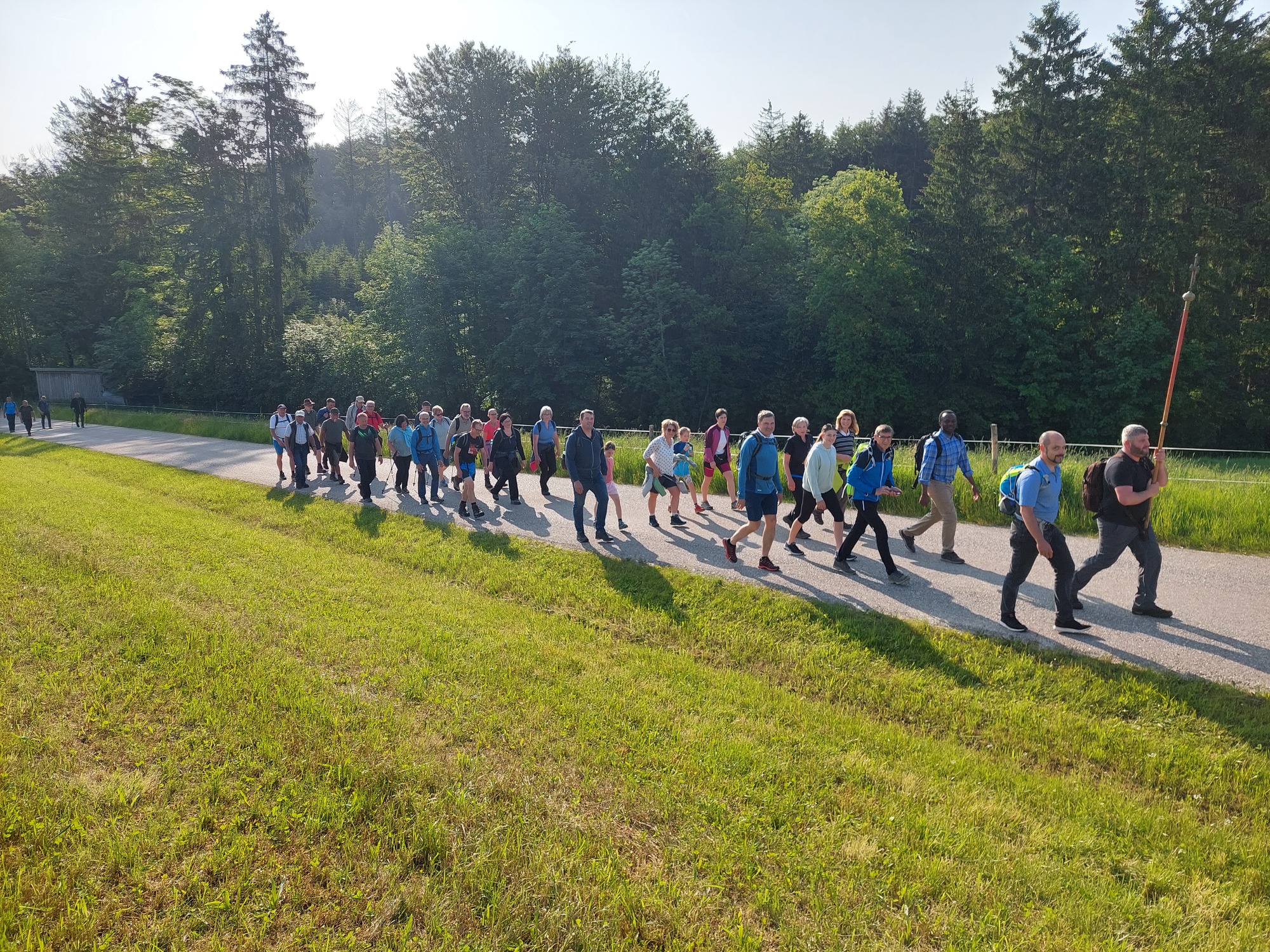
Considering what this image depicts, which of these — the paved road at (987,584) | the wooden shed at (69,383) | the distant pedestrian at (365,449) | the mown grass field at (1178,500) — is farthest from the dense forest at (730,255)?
the paved road at (987,584)

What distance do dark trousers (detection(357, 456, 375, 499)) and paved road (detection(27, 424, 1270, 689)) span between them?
3.05ft

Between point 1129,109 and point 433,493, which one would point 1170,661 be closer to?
point 433,493

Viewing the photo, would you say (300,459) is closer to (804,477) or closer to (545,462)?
(545,462)

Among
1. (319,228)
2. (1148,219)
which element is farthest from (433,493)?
(319,228)

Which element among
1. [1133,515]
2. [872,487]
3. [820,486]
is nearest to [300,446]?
[820,486]

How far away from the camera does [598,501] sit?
1098cm

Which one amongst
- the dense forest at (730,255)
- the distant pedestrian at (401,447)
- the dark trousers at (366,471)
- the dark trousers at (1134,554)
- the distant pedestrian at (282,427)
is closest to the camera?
the dark trousers at (1134,554)

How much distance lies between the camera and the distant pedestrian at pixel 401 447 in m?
14.9

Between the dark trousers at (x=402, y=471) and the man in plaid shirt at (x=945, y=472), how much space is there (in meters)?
10.2

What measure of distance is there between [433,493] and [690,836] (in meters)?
11.7

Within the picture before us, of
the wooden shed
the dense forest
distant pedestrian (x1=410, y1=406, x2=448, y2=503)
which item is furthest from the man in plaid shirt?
the wooden shed

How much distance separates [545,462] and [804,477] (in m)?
6.43

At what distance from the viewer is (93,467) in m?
20.7

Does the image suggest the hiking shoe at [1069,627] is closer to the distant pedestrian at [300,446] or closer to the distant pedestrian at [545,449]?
the distant pedestrian at [545,449]
